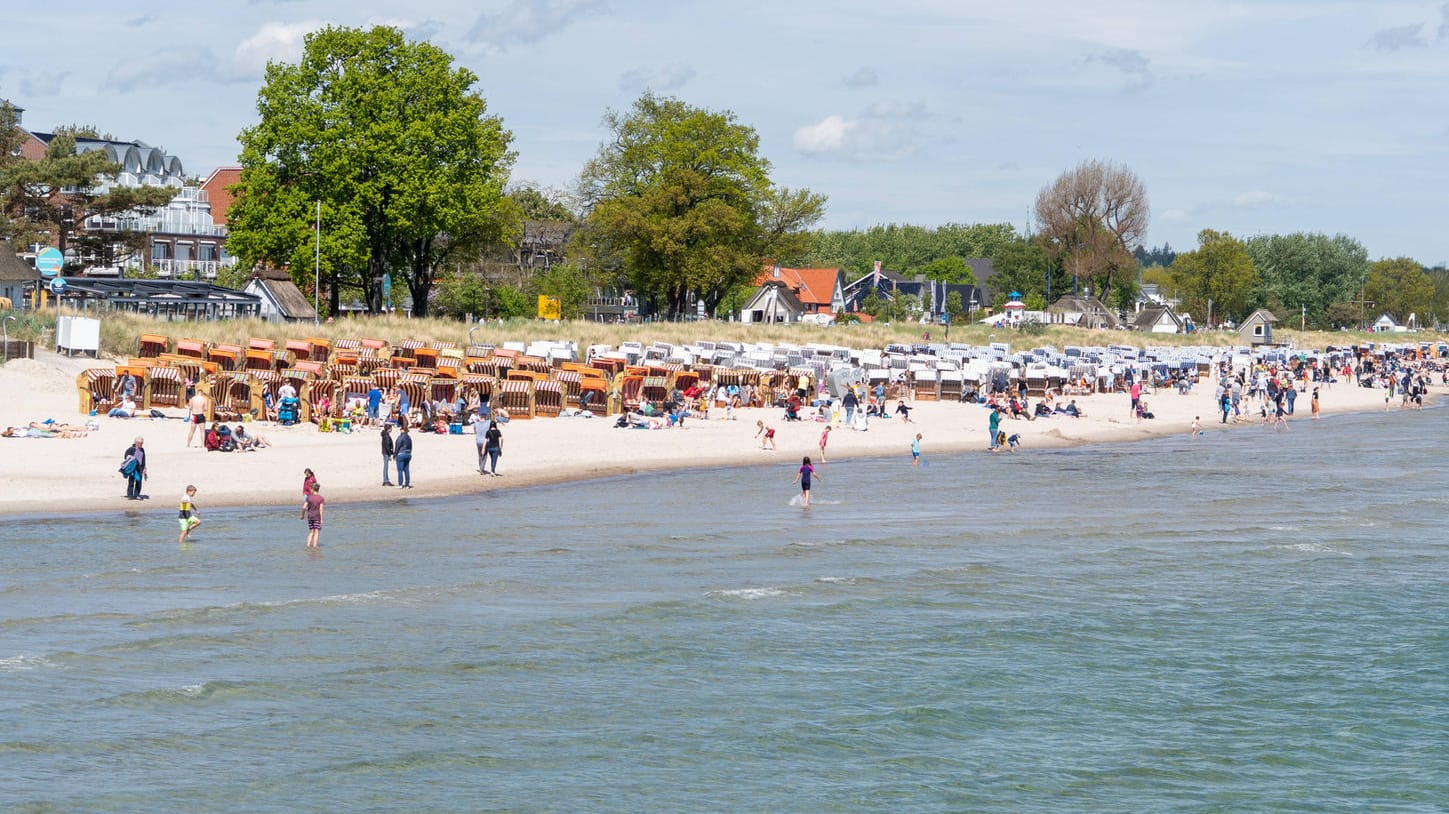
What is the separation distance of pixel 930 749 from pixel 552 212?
4787 inches

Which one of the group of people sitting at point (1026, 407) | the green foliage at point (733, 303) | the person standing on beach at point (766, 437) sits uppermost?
the green foliage at point (733, 303)

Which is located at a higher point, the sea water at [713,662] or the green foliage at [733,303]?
the green foliage at [733,303]

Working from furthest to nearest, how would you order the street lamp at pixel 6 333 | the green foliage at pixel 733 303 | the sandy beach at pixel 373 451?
1. the green foliage at pixel 733 303
2. the street lamp at pixel 6 333
3. the sandy beach at pixel 373 451

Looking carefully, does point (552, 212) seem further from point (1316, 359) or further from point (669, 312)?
point (1316, 359)

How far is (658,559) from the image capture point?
26266 mm

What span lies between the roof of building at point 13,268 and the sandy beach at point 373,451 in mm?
20585

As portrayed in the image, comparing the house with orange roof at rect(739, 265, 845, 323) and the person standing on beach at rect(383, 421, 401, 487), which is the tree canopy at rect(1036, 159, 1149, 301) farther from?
the person standing on beach at rect(383, 421, 401, 487)

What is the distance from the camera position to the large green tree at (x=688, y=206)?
3255 inches

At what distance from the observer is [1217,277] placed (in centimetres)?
14600

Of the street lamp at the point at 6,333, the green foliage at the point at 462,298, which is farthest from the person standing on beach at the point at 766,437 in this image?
the green foliage at the point at 462,298

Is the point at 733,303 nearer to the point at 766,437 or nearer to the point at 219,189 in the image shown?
the point at 219,189

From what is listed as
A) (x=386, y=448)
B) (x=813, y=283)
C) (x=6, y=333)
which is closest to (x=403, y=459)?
(x=386, y=448)

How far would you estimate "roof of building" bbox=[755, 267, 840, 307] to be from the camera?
5591 inches

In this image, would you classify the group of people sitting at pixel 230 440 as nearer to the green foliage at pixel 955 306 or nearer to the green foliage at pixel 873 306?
the green foliage at pixel 873 306
